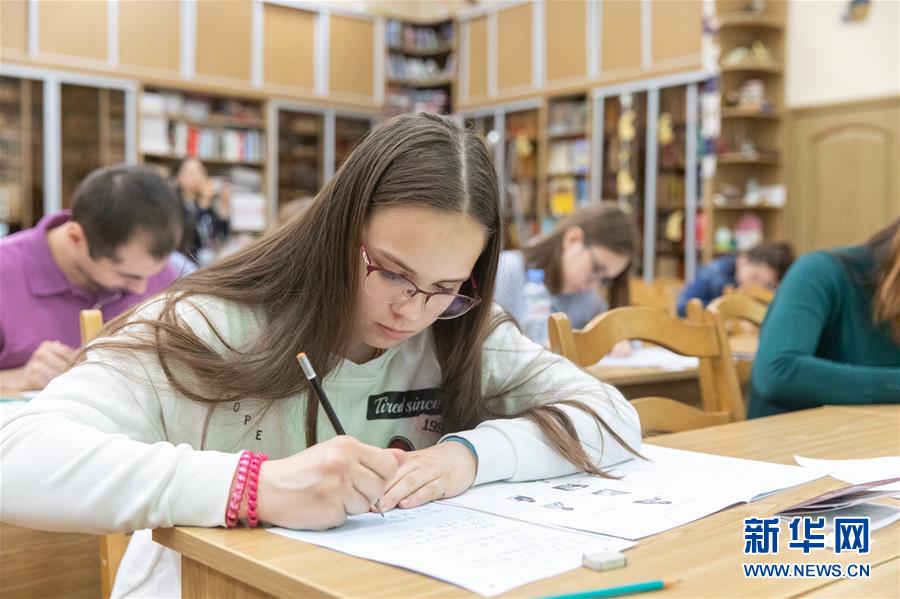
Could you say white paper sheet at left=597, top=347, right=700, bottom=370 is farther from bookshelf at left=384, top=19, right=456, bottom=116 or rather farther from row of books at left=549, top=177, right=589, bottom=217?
bookshelf at left=384, top=19, right=456, bottom=116

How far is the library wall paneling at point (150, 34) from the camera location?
8.12m

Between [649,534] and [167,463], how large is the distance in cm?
52

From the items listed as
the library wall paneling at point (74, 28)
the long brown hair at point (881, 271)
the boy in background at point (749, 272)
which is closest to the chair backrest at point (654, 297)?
the boy in background at point (749, 272)

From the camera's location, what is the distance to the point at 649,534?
100 centimetres

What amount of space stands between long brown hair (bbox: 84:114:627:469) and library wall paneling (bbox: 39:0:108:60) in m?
7.28

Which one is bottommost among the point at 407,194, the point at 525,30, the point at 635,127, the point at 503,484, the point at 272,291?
the point at 503,484

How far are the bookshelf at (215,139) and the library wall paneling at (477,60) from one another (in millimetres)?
2210

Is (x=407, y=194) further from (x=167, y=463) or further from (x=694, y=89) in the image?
(x=694, y=89)


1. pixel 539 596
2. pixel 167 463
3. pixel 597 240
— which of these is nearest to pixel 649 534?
pixel 539 596

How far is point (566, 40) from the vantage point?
8.73 m

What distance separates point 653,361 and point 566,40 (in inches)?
246

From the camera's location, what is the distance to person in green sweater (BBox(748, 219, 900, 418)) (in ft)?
6.82

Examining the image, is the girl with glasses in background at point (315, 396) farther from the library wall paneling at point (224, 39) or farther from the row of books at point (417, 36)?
the row of books at point (417, 36)

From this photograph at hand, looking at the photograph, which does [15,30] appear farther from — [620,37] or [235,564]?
[235,564]
